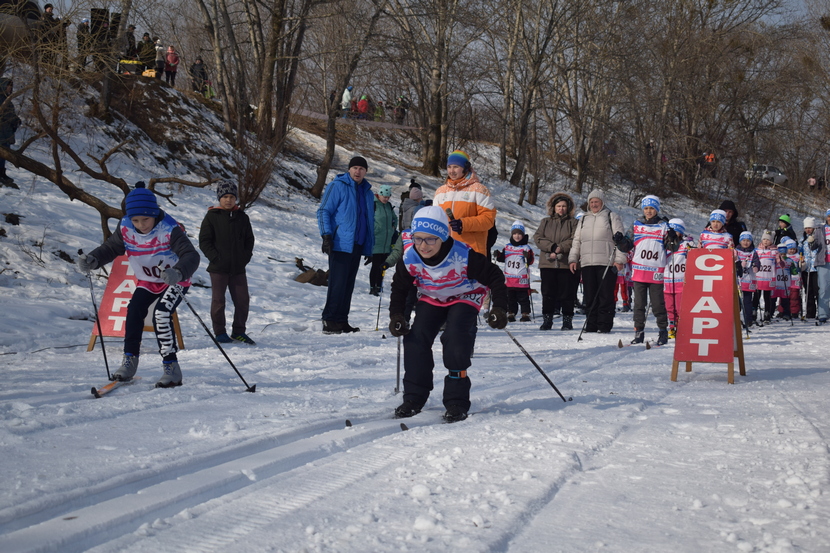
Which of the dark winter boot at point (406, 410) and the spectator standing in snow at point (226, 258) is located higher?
the spectator standing in snow at point (226, 258)

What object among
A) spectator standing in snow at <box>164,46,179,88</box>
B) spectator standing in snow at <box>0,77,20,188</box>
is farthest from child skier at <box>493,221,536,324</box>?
spectator standing in snow at <box>164,46,179,88</box>

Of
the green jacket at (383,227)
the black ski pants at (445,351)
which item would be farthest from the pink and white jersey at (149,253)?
the green jacket at (383,227)

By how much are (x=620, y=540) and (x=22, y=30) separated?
928cm

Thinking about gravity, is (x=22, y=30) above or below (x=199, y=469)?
above

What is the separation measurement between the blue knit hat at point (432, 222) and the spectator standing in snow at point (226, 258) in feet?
12.8

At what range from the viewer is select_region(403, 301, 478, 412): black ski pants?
4859mm

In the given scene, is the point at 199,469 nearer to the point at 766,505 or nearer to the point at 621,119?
the point at 766,505

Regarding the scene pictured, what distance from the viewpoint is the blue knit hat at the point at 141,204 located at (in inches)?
227

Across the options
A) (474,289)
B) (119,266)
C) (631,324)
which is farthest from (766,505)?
(631,324)

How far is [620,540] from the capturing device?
272 centimetres

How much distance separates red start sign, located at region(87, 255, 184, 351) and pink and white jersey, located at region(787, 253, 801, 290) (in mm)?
12003

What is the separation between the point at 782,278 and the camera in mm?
14688

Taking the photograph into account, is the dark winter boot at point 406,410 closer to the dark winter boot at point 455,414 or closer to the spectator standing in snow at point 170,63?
the dark winter boot at point 455,414

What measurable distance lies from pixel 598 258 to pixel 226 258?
5.14 m
